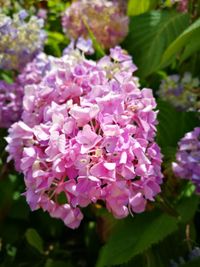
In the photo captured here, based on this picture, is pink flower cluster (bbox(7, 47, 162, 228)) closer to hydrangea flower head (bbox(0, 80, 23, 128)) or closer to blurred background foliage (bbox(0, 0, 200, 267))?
blurred background foliage (bbox(0, 0, 200, 267))

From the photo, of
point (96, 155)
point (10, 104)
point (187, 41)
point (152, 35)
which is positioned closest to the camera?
point (96, 155)

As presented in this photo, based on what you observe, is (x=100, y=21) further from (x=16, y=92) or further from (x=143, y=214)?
(x=143, y=214)

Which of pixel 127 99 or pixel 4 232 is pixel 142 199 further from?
pixel 4 232

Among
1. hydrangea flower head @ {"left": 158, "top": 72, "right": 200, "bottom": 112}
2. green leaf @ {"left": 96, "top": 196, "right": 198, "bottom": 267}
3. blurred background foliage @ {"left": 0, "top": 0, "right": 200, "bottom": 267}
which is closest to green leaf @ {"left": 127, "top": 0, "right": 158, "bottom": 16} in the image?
blurred background foliage @ {"left": 0, "top": 0, "right": 200, "bottom": 267}

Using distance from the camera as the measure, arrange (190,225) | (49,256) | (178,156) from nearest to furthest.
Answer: (178,156) < (190,225) < (49,256)

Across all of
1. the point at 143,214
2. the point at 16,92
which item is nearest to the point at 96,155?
the point at 143,214

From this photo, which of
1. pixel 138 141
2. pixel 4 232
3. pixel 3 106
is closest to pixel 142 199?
pixel 138 141

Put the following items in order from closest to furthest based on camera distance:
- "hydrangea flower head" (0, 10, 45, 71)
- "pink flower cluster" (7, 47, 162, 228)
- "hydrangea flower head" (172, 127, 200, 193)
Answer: "pink flower cluster" (7, 47, 162, 228) < "hydrangea flower head" (172, 127, 200, 193) < "hydrangea flower head" (0, 10, 45, 71)
